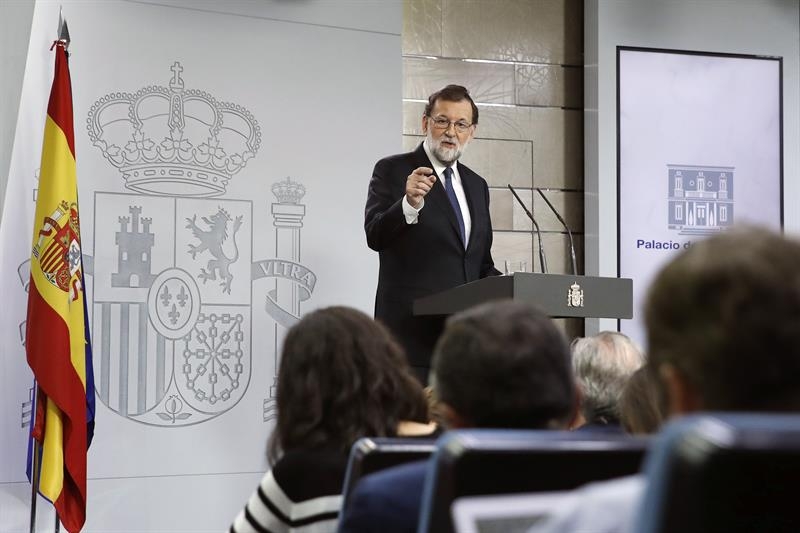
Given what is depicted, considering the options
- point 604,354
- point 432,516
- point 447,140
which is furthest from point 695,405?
point 447,140

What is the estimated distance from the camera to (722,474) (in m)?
0.75

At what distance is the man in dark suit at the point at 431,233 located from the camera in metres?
4.64

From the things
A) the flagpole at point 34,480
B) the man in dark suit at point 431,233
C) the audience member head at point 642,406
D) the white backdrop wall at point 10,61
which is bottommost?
the flagpole at point 34,480

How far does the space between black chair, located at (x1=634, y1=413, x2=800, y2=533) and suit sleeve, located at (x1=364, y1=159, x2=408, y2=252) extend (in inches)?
140

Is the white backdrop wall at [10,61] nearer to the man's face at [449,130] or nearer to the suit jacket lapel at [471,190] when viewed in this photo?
the man's face at [449,130]

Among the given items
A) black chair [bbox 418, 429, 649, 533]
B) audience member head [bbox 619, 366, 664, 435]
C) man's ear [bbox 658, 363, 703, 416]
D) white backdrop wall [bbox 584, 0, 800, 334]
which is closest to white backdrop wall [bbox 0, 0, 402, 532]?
white backdrop wall [bbox 584, 0, 800, 334]

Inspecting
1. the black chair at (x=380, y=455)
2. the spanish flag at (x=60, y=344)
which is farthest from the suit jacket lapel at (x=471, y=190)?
the black chair at (x=380, y=455)

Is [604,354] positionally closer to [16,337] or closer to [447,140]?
[447,140]

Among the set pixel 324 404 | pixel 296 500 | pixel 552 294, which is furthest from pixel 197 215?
pixel 296 500

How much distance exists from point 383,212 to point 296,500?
2.75 m

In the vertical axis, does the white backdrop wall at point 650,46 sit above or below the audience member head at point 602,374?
above

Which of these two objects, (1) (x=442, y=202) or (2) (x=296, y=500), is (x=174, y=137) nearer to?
(1) (x=442, y=202)

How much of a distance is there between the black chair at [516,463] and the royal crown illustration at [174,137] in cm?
497

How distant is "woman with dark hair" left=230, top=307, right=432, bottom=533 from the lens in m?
1.91
